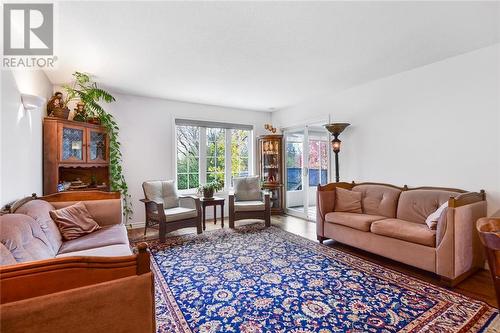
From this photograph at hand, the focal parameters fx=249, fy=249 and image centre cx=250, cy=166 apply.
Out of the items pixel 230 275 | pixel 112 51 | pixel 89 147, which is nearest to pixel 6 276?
pixel 230 275

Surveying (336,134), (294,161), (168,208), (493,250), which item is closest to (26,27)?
(168,208)

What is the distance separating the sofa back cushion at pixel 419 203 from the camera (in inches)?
116

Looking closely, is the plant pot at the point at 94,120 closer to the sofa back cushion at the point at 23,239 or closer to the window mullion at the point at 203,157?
the window mullion at the point at 203,157

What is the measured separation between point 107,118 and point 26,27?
1.88m

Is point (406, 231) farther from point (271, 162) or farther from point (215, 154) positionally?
point (215, 154)

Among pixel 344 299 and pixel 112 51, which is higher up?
pixel 112 51

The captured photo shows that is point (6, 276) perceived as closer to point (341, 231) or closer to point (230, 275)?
point (230, 275)

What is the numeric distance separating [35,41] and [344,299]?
12.4 feet

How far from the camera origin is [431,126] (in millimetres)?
3240

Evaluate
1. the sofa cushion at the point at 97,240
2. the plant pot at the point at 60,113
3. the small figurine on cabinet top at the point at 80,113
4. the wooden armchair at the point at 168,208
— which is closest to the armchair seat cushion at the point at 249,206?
the wooden armchair at the point at 168,208

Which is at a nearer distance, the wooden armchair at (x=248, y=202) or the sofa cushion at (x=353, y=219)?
the sofa cushion at (x=353, y=219)

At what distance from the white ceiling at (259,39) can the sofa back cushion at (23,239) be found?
5.44 ft

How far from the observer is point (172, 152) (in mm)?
4879

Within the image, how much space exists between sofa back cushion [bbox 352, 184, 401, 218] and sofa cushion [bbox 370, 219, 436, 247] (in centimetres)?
41
